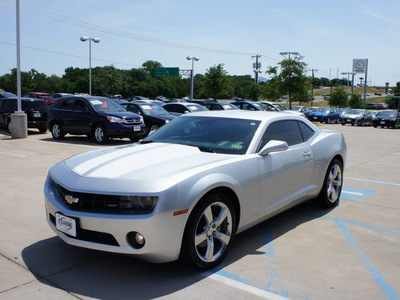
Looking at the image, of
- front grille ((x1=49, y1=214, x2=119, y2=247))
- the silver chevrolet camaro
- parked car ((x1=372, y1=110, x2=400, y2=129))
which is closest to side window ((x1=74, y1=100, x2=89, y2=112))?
the silver chevrolet camaro

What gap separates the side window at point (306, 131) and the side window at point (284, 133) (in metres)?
0.10

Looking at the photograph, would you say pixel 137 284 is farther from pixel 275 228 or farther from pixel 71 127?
pixel 71 127

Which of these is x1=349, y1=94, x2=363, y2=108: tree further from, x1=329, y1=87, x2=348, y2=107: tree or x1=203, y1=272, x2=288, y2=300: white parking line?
x1=203, y1=272, x2=288, y2=300: white parking line

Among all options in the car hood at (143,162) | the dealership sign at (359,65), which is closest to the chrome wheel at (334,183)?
the car hood at (143,162)

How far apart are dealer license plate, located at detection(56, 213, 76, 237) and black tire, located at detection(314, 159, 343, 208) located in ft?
11.9

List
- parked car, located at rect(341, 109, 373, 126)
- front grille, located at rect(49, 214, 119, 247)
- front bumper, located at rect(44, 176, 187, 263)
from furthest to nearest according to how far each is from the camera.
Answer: parked car, located at rect(341, 109, 373, 126) → front grille, located at rect(49, 214, 119, 247) → front bumper, located at rect(44, 176, 187, 263)

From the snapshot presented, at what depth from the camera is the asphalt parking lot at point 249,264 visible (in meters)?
3.16

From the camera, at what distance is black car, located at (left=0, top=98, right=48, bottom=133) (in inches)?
624

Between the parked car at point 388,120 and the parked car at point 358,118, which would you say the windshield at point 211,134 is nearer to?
the parked car at point 388,120

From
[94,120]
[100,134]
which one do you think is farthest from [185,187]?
[94,120]

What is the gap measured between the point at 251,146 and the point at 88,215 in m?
1.87

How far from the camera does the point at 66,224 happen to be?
337 cm

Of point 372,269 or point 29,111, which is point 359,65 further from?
point 372,269

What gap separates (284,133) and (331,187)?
140 centimetres
